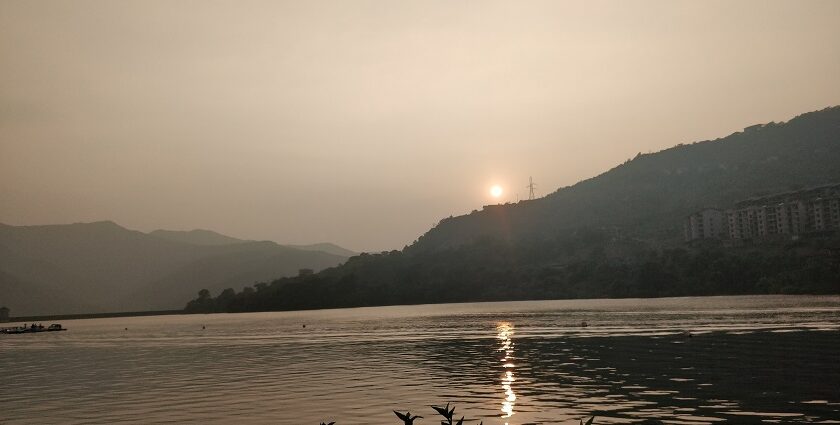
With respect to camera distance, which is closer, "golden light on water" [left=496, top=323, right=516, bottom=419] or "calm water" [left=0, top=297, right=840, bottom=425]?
"calm water" [left=0, top=297, right=840, bottom=425]

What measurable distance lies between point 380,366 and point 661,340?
38.1 m

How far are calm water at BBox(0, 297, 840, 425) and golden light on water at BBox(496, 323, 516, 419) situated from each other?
0.60 feet

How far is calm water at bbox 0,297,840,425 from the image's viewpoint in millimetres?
48756

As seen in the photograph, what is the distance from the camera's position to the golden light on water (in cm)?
5056

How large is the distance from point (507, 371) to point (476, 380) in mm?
7112

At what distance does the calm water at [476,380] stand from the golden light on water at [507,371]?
182mm

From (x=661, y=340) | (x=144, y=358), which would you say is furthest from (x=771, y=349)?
(x=144, y=358)

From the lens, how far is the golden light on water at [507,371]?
50562 millimetres

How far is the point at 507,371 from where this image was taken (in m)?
73.3

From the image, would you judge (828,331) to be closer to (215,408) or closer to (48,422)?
(215,408)

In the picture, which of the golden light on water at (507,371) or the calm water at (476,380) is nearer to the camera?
Result: the calm water at (476,380)

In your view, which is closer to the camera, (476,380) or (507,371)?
(476,380)

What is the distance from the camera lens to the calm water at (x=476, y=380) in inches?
1920

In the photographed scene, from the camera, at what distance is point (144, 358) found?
113 meters
